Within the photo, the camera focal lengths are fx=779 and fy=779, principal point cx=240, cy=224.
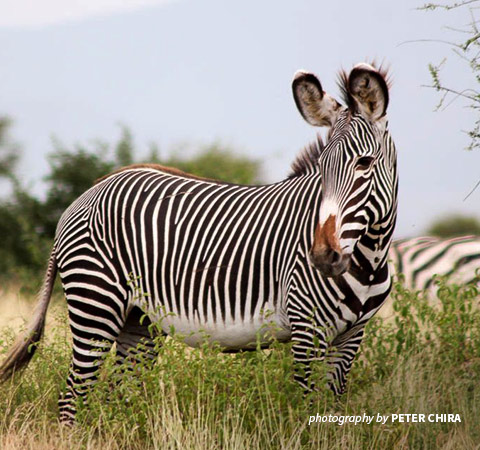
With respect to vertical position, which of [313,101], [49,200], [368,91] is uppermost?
[368,91]

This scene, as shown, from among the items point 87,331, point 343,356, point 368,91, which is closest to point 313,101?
point 368,91

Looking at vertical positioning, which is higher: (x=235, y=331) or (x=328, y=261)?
(x=328, y=261)

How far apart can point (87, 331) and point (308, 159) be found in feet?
6.48

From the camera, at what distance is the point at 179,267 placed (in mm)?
5402

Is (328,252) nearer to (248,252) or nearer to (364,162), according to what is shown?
(364,162)

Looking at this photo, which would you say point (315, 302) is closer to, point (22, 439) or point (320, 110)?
point (320, 110)

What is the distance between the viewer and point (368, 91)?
4.57 meters

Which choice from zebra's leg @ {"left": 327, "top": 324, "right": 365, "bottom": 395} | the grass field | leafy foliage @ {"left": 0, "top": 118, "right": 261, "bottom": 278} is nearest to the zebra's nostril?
the grass field

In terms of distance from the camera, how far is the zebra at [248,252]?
4488mm

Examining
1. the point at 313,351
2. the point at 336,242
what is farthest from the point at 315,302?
the point at 336,242

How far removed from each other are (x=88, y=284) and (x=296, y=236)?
1549 millimetres

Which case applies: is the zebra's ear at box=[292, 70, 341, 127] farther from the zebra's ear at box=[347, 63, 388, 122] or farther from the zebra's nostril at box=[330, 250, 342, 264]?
the zebra's nostril at box=[330, 250, 342, 264]

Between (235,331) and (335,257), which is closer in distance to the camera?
(335,257)

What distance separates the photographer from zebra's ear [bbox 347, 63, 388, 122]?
449 cm
